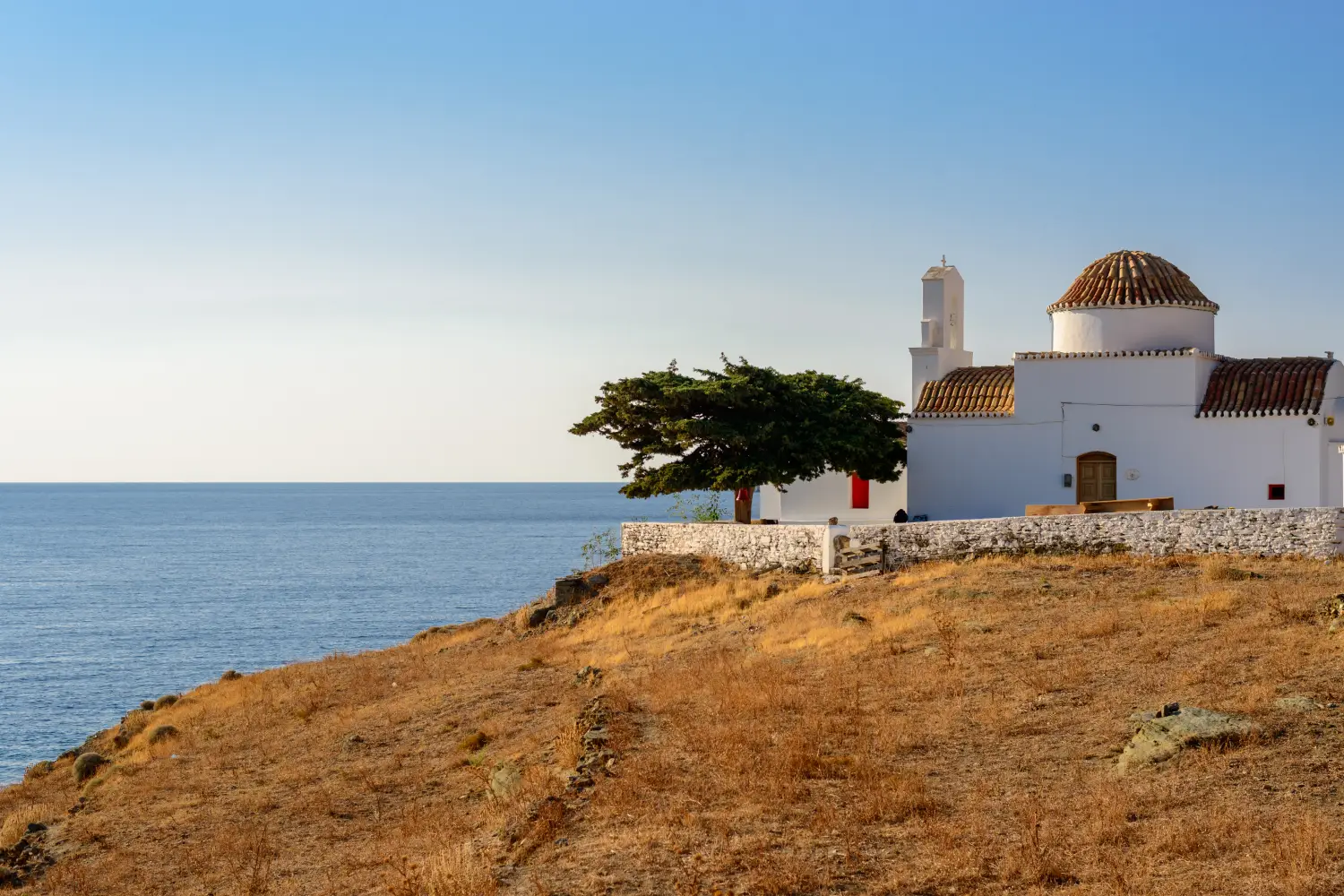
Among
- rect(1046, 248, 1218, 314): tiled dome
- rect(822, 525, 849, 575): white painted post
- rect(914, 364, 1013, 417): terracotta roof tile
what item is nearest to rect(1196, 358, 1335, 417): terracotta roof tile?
rect(1046, 248, 1218, 314): tiled dome

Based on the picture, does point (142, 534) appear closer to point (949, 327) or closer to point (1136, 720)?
point (949, 327)

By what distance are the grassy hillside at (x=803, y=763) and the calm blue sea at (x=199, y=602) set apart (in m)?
14.8

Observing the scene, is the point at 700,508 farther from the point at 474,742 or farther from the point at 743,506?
the point at 474,742

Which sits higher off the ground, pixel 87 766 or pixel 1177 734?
pixel 1177 734

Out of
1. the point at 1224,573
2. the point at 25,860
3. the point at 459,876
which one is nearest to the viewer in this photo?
the point at 459,876

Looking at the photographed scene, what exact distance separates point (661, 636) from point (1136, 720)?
13.5 meters

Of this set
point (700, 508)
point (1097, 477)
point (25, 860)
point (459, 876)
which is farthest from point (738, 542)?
point (459, 876)

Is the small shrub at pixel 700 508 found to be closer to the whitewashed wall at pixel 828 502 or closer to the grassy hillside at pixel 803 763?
the whitewashed wall at pixel 828 502

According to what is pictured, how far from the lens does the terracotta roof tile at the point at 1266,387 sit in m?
33.8

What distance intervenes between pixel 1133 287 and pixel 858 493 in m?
9.90

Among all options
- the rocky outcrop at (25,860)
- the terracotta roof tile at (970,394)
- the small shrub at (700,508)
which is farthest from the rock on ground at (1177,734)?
the small shrub at (700,508)

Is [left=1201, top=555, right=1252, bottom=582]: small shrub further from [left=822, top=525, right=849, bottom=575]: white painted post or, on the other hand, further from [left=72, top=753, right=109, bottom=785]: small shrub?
[left=72, top=753, right=109, bottom=785]: small shrub

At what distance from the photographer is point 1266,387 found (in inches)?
1367

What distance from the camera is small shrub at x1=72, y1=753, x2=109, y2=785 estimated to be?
25.5m
